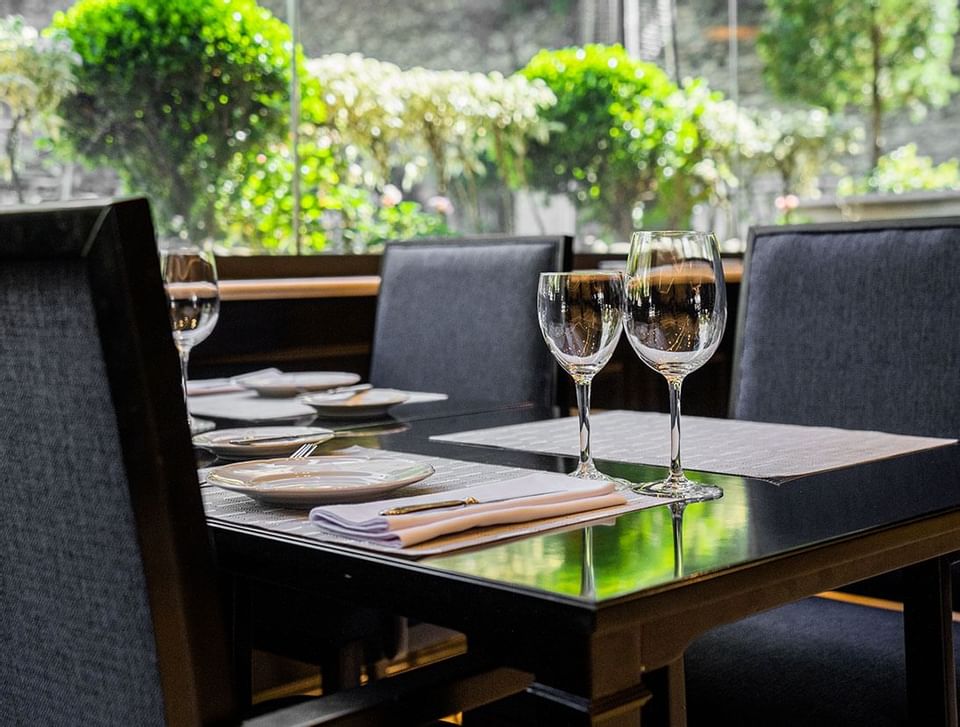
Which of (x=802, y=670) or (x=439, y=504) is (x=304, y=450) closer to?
(x=439, y=504)

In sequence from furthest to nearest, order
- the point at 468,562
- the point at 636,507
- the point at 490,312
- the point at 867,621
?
the point at 490,312
the point at 867,621
the point at 636,507
the point at 468,562

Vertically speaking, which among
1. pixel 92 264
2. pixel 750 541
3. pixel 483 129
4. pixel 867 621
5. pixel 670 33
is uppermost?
pixel 670 33

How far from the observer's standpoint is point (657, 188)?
497cm

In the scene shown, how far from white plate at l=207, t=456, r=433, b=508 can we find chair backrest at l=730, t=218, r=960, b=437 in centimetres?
82

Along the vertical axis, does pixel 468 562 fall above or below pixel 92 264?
below

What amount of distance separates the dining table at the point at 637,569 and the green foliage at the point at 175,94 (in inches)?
86.2

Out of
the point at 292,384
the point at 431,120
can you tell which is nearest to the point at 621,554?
the point at 292,384

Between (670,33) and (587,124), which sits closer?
(587,124)

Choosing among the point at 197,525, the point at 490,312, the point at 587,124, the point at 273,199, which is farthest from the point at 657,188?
the point at 197,525

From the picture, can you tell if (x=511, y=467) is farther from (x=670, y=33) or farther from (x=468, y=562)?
(x=670, y=33)

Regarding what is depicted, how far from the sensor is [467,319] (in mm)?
2230

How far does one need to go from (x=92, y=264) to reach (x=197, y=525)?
163mm

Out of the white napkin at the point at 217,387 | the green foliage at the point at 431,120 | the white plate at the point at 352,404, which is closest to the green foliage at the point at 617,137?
the green foliage at the point at 431,120

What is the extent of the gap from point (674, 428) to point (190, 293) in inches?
28.6
